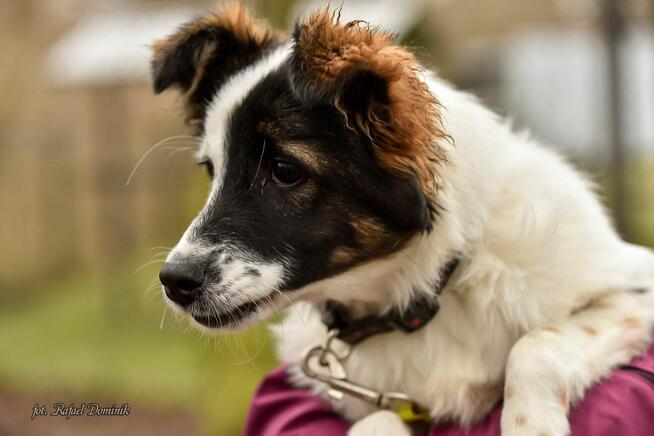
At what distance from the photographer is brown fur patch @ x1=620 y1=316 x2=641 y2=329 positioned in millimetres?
2953

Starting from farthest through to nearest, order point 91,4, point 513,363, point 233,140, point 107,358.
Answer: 1. point 91,4
2. point 107,358
3. point 233,140
4. point 513,363

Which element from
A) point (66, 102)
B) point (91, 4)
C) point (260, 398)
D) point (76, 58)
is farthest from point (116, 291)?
point (260, 398)

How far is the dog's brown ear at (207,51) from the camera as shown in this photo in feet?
10.5

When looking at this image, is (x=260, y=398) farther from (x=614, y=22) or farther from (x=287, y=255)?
(x=614, y=22)

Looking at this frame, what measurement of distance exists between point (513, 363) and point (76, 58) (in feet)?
46.3

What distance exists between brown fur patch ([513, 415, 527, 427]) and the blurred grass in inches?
133

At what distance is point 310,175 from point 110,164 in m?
12.2

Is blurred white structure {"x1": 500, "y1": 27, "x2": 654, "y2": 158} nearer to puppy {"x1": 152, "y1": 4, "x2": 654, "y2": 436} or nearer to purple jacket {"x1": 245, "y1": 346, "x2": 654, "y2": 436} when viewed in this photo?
puppy {"x1": 152, "y1": 4, "x2": 654, "y2": 436}

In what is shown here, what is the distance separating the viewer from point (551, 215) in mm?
3033

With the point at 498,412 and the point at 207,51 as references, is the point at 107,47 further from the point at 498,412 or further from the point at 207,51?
the point at 498,412

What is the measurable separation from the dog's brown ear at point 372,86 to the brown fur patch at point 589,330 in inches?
29.8

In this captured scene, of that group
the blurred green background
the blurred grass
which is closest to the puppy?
the blurred grass

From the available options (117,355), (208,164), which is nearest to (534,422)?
(208,164)

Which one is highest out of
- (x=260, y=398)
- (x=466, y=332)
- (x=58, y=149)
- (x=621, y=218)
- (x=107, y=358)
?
(x=466, y=332)
